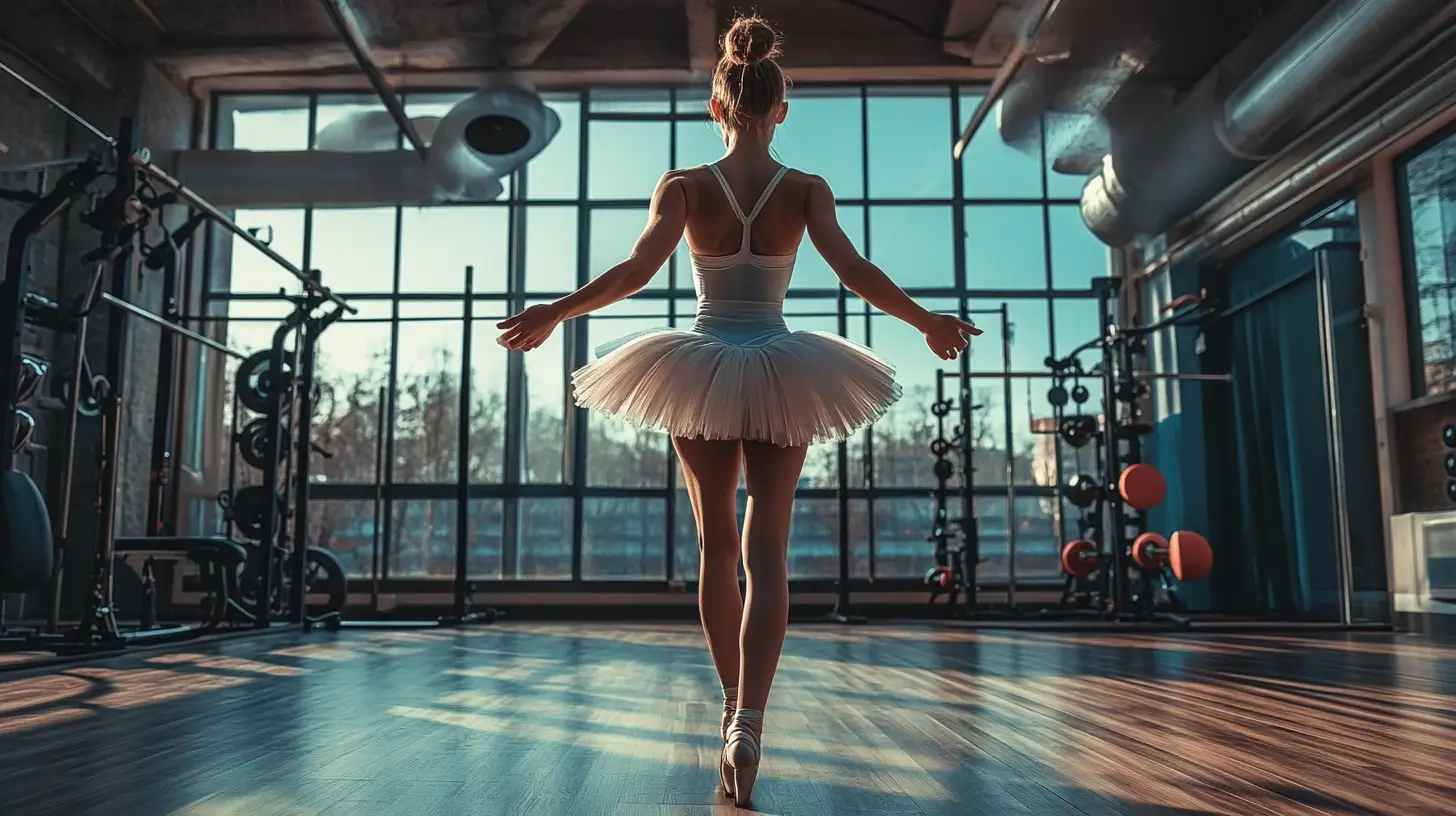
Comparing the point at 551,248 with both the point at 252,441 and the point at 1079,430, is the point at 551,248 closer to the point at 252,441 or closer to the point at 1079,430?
the point at 252,441

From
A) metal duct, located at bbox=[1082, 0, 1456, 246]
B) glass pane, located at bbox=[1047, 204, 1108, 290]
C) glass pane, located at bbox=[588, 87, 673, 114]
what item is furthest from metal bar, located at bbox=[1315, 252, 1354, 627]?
glass pane, located at bbox=[588, 87, 673, 114]

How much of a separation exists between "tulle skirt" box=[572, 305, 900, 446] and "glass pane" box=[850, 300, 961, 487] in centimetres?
694

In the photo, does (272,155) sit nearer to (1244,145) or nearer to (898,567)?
(898,567)

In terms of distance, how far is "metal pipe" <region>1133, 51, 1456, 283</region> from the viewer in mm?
5258

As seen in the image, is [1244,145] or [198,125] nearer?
[1244,145]

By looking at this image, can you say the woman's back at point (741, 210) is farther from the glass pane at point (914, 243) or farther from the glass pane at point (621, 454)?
the glass pane at point (914, 243)

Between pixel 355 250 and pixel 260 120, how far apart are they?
1540mm

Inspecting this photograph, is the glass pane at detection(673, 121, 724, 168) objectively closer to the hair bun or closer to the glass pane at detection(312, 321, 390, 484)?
the glass pane at detection(312, 321, 390, 484)

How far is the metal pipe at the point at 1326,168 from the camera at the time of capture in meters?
5.26

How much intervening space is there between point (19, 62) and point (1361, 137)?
877 centimetres

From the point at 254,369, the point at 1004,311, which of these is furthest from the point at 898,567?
the point at 254,369

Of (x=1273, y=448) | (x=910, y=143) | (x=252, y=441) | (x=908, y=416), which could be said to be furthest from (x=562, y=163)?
(x=1273, y=448)

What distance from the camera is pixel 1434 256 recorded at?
219 inches

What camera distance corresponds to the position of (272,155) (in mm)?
8273
